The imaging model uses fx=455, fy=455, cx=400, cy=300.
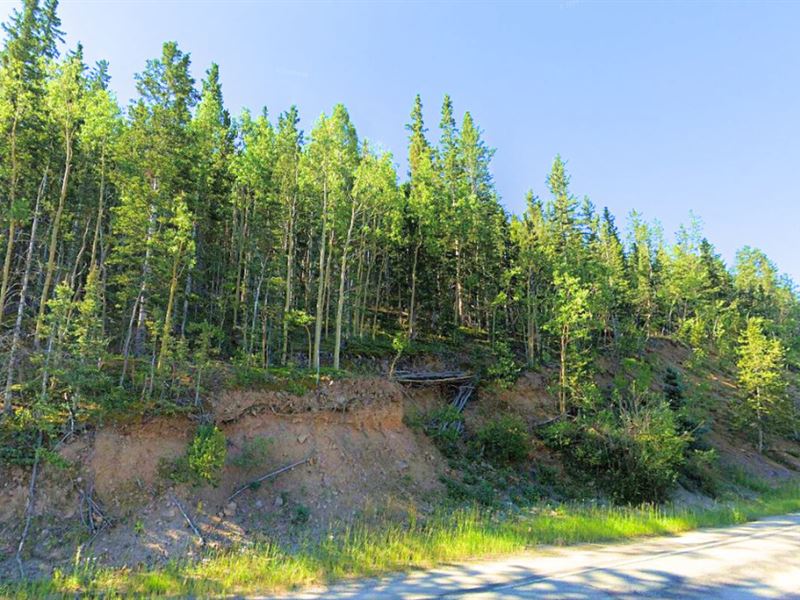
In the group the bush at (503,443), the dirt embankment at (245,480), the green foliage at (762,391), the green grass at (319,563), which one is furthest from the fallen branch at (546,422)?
the green foliage at (762,391)

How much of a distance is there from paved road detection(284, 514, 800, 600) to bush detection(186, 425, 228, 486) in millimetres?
7499

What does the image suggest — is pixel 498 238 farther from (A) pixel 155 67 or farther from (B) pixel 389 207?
(A) pixel 155 67

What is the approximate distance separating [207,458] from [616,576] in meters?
10.4

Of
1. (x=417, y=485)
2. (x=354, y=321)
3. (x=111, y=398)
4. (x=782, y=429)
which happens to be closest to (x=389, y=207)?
(x=354, y=321)

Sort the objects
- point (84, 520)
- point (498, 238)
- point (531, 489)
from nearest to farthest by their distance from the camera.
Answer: point (84, 520) → point (531, 489) → point (498, 238)

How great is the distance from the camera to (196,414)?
1454 centimetres

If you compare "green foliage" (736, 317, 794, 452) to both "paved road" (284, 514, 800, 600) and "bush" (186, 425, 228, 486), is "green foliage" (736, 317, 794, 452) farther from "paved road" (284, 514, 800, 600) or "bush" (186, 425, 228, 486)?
"bush" (186, 425, 228, 486)

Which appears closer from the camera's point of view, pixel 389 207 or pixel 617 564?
pixel 617 564

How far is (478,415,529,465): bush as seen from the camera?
803 inches

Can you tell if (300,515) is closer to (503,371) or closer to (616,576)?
(616,576)

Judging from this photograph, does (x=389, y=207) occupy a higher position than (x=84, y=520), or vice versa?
(x=389, y=207)

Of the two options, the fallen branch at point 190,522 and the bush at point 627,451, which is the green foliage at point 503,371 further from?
the fallen branch at point 190,522

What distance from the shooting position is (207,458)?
41.6ft

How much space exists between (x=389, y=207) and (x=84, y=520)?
17.5 meters
